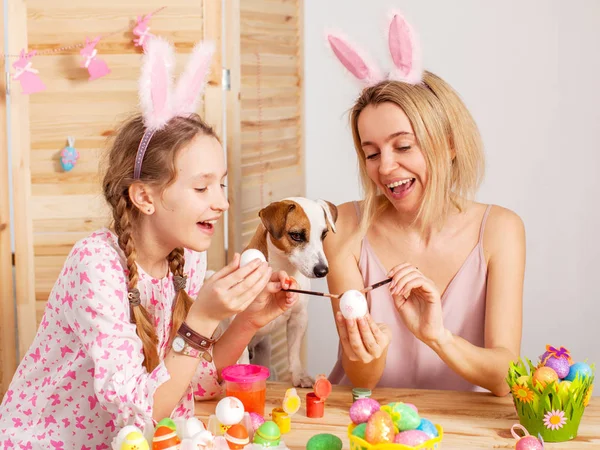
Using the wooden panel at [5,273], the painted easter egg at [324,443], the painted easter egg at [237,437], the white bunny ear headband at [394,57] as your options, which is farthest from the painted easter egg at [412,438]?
the wooden panel at [5,273]

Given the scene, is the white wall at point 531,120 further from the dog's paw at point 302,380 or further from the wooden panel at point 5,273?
the wooden panel at point 5,273

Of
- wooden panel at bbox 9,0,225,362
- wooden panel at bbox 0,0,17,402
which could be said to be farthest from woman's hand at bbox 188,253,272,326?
wooden panel at bbox 0,0,17,402

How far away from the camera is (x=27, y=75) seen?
2.64 m

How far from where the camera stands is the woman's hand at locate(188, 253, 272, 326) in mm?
1418

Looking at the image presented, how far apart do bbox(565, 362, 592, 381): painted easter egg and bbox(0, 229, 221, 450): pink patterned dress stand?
756 mm

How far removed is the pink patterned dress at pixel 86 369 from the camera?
1.39 m

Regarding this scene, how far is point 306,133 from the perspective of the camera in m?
3.47

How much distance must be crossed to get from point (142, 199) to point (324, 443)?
2.10 feet

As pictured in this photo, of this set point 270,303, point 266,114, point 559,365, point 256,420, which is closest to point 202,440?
point 256,420

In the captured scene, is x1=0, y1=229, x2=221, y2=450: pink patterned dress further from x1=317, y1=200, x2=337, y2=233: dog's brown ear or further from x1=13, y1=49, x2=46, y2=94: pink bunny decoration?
x1=13, y1=49, x2=46, y2=94: pink bunny decoration

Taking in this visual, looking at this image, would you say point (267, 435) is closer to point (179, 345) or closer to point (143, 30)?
point (179, 345)

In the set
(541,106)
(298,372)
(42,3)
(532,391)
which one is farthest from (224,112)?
(532,391)

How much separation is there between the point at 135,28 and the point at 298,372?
1286 millimetres

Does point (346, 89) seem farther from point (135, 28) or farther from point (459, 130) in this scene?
point (459, 130)
